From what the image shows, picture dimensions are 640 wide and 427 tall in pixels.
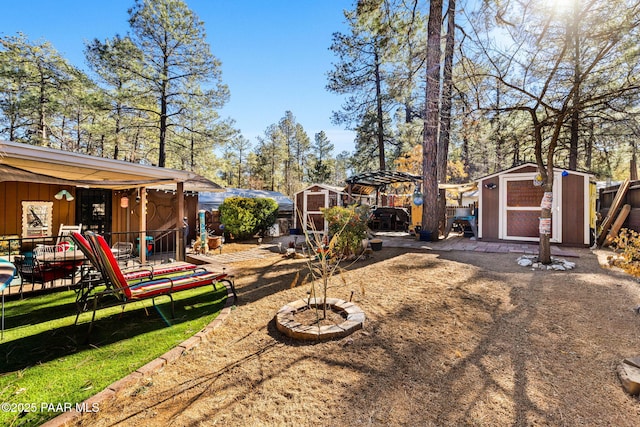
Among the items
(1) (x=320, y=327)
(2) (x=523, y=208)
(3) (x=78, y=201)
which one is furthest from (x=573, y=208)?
(3) (x=78, y=201)

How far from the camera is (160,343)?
2793 mm

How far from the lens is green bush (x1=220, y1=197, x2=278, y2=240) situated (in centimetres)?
1059

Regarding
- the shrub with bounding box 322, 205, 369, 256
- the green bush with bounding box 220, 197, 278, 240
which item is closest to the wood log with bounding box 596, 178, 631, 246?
the shrub with bounding box 322, 205, 369, 256

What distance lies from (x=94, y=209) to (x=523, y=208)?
43.2ft

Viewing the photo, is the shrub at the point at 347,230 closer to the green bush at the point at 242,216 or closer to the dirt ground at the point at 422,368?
the dirt ground at the point at 422,368

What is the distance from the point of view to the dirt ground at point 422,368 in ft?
5.80

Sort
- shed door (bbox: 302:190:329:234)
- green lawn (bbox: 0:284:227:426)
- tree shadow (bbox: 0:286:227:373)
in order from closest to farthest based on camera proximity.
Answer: green lawn (bbox: 0:284:227:426) < tree shadow (bbox: 0:286:227:373) < shed door (bbox: 302:190:329:234)

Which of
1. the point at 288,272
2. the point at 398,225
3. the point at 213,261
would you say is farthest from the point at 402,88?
the point at 213,261

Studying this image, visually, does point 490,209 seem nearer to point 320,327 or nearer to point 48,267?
point 320,327

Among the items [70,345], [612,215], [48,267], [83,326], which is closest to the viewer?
[70,345]

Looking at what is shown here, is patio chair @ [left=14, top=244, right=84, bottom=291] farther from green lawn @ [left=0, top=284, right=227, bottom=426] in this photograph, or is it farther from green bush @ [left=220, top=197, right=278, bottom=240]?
green bush @ [left=220, top=197, right=278, bottom=240]

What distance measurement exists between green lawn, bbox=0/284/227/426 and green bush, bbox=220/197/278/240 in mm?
6359

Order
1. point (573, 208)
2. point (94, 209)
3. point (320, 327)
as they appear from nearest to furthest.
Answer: point (320, 327) < point (573, 208) < point (94, 209)

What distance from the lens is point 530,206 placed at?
8641mm
